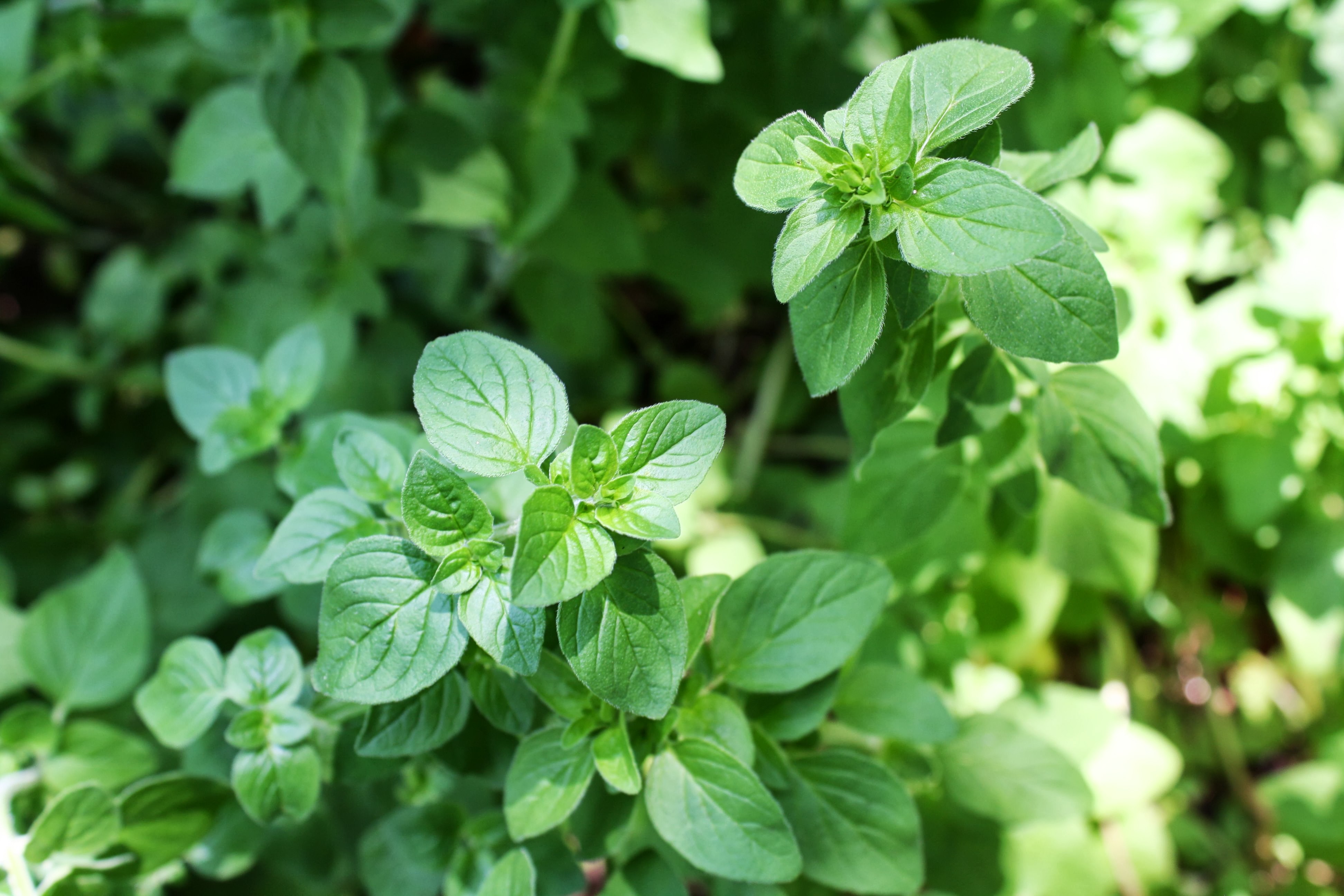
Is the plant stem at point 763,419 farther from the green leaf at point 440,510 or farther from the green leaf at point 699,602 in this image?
the green leaf at point 440,510

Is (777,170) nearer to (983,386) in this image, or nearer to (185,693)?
(983,386)

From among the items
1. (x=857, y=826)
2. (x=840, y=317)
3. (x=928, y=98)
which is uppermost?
(x=928, y=98)

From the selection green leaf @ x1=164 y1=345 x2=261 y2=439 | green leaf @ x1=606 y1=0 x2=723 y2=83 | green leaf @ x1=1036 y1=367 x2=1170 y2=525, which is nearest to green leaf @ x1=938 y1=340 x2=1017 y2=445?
green leaf @ x1=1036 y1=367 x2=1170 y2=525

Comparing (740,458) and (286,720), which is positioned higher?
(286,720)

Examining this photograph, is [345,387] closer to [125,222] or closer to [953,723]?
[125,222]

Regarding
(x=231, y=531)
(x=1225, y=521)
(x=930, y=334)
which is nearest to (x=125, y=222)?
(x=231, y=531)

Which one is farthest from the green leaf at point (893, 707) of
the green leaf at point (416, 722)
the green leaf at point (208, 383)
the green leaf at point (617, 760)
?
the green leaf at point (208, 383)

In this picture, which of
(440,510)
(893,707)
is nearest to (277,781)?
(440,510)
